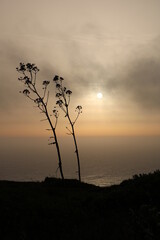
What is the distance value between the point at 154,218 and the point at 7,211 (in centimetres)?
732

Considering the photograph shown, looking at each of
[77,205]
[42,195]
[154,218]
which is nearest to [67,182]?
[42,195]

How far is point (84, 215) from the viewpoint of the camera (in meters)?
13.6

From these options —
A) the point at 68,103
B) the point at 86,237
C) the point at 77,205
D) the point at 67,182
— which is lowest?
the point at 86,237

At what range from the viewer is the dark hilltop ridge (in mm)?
11039

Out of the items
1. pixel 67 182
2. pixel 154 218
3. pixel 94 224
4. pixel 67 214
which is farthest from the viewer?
pixel 67 182

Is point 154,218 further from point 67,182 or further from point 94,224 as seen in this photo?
point 67,182

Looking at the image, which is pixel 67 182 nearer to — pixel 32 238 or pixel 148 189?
pixel 148 189

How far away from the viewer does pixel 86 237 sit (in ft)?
35.8

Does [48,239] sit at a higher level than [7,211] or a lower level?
lower

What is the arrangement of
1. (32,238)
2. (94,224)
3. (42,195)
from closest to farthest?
(32,238) < (94,224) < (42,195)

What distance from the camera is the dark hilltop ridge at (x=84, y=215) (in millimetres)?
11039

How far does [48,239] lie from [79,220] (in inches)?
86.6

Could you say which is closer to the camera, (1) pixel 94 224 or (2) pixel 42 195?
(1) pixel 94 224

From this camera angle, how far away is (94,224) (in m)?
12.5
